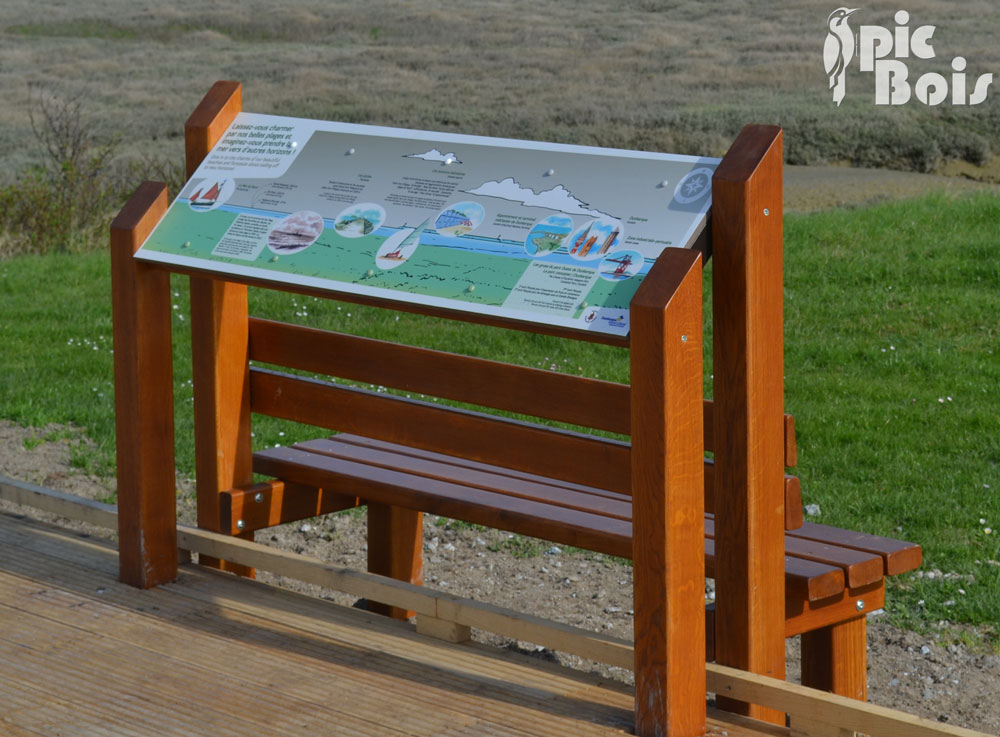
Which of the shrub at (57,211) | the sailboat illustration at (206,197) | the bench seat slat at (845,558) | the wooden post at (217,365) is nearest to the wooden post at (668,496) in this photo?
the bench seat slat at (845,558)

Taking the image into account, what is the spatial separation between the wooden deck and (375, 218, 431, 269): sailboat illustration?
95 cm

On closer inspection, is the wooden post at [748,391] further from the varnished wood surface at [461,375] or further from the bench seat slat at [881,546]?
the bench seat slat at [881,546]

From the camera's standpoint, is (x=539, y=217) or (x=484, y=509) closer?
(x=539, y=217)

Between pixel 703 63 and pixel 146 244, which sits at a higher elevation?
pixel 146 244

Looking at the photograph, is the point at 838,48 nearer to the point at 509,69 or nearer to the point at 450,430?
the point at 509,69

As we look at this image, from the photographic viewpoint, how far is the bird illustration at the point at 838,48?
2693cm

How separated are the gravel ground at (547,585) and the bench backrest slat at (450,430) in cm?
99

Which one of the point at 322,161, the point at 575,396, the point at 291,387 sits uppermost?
the point at 322,161

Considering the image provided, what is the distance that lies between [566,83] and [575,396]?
26.4m

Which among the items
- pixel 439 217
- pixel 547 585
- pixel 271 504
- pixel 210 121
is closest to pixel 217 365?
pixel 271 504

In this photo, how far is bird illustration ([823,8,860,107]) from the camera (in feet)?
88.3

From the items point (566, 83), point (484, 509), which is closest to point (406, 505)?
point (484, 509)

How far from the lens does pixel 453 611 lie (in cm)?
338

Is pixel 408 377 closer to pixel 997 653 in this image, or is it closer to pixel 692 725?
pixel 692 725
